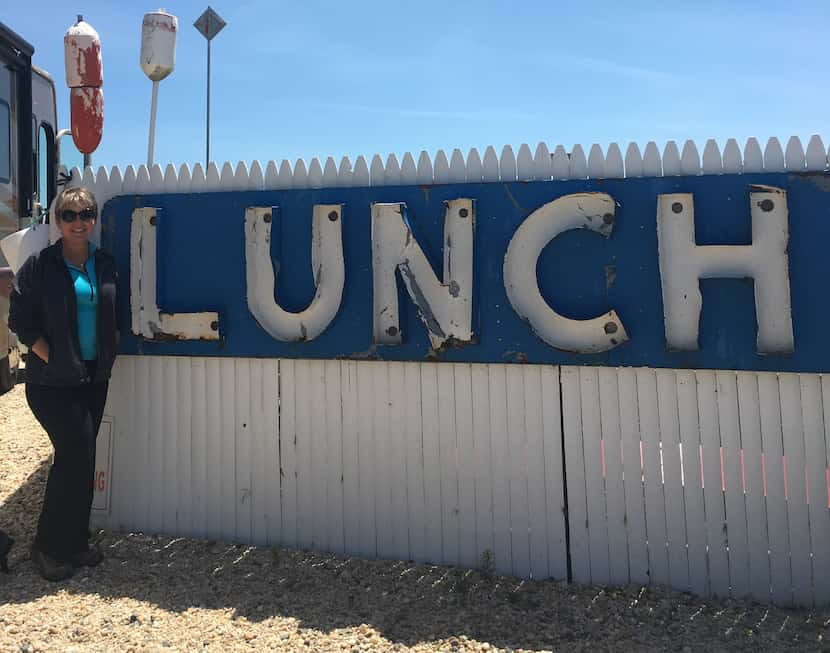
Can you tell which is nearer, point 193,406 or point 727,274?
point 727,274

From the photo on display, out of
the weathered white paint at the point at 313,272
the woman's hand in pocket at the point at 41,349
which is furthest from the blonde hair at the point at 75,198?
the weathered white paint at the point at 313,272

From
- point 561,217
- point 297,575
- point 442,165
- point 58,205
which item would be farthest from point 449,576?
point 58,205

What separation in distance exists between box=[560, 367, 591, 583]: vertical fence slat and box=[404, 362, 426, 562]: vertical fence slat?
2.80 feet

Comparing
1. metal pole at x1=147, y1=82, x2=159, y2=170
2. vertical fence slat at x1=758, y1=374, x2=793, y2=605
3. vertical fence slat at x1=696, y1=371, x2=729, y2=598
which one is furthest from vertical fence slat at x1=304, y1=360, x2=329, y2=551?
metal pole at x1=147, y1=82, x2=159, y2=170

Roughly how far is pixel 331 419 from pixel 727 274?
7.90ft

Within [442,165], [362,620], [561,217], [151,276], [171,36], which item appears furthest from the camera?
[171,36]

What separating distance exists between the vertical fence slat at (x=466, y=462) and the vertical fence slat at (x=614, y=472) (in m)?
0.75

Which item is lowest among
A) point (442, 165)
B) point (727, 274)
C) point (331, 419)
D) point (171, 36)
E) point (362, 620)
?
point (362, 620)

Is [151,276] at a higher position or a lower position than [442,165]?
lower

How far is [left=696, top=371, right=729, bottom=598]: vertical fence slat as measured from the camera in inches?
136

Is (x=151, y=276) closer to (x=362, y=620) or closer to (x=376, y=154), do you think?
(x=376, y=154)

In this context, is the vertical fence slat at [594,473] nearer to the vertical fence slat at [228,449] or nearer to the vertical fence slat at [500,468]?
the vertical fence slat at [500,468]

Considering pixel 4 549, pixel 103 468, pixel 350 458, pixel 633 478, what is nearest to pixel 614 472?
pixel 633 478

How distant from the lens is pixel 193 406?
430 centimetres
